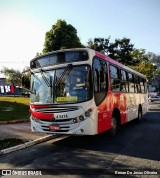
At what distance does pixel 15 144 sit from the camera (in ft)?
30.6

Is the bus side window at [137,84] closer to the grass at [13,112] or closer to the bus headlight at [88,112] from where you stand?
the grass at [13,112]

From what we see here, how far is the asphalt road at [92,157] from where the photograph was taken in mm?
6414

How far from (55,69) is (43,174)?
4094 millimetres

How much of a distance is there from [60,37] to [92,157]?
753 inches

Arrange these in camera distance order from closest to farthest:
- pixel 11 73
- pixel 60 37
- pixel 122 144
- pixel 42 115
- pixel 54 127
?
pixel 54 127
pixel 42 115
pixel 122 144
pixel 60 37
pixel 11 73

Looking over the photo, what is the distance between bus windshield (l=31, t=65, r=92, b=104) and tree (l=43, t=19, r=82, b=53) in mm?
15769

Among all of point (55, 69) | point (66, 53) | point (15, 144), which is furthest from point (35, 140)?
point (66, 53)

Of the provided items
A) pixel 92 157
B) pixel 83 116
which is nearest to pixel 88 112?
pixel 83 116

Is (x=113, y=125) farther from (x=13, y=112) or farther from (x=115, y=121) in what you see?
(x=13, y=112)

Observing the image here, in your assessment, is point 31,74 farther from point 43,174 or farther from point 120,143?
point 43,174

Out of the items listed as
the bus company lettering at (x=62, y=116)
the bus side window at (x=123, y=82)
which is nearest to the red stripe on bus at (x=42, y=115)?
the bus company lettering at (x=62, y=116)

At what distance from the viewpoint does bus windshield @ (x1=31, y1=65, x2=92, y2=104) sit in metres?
8.76

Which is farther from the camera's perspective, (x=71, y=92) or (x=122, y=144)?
(x=122, y=144)

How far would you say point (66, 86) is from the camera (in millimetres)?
8977
